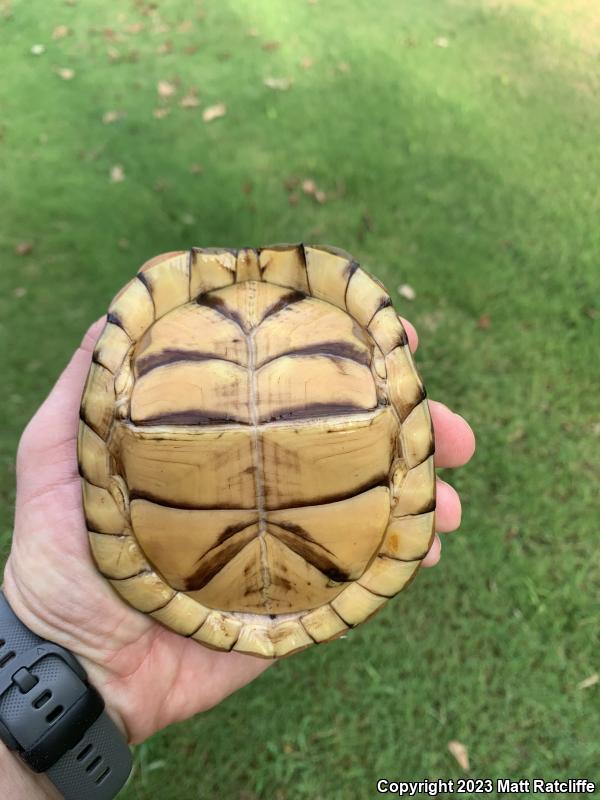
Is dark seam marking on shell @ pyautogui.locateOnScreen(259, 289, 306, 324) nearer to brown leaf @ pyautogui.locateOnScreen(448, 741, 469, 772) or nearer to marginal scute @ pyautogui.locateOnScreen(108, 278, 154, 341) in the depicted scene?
marginal scute @ pyautogui.locateOnScreen(108, 278, 154, 341)

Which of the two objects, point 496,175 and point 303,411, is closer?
point 303,411

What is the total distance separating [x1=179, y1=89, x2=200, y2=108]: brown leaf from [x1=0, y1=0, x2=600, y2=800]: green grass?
0.07 metres

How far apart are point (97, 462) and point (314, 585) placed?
78 centimetres

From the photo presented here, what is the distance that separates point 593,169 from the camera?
4320 millimetres

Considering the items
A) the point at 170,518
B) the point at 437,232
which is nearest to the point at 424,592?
the point at 170,518

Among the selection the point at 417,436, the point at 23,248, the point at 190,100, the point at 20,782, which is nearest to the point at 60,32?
the point at 190,100

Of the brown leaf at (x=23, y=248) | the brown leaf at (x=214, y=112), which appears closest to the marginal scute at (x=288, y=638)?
the brown leaf at (x=23, y=248)

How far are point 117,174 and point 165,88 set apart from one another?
0.95 metres

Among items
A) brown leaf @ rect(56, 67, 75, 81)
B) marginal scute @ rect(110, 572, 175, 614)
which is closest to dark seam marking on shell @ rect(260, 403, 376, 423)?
marginal scute @ rect(110, 572, 175, 614)

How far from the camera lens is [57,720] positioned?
191 centimetres

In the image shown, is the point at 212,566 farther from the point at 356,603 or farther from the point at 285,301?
the point at 285,301

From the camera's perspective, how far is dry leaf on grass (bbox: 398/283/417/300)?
3.73 meters

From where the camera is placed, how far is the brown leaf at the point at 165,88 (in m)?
4.62

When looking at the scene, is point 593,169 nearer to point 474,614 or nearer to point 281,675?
point 474,614
